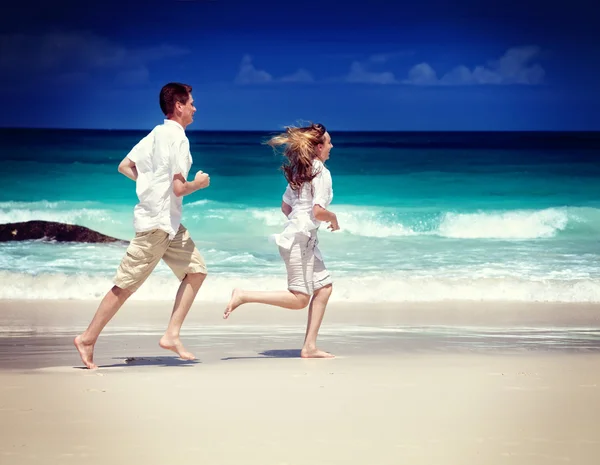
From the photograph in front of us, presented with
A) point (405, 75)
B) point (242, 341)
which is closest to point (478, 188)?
point (405, 75)

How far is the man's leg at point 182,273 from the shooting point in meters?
3.96

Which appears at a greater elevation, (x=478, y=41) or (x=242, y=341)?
(x=478, y=41)

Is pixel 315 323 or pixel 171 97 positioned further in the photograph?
pixel 315 323

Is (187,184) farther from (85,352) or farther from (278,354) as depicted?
(278,354)

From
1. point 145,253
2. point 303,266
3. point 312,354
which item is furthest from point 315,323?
point 145,253

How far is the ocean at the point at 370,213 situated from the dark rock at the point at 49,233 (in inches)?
10.9

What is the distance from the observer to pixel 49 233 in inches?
404

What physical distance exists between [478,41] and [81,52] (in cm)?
626

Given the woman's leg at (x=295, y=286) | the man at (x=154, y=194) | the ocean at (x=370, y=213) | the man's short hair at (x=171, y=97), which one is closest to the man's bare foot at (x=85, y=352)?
the man at (x=154, y=194)

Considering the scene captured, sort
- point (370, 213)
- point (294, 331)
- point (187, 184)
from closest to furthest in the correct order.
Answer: point (187, 184) → point (294, 331) → point (370, 213)

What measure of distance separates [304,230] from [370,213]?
30.1 ft

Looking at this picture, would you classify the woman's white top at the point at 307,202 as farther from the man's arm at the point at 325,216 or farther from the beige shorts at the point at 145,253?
the beige shorts at the point at 145,253

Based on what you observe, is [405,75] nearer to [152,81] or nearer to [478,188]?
[478,188]

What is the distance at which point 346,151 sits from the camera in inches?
790
